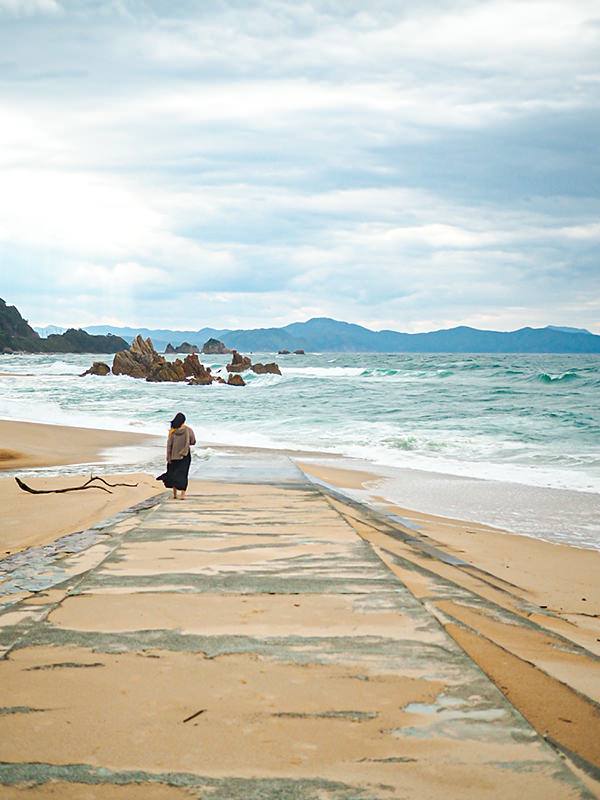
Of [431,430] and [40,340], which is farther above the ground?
[40,340]

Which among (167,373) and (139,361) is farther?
(139,361)

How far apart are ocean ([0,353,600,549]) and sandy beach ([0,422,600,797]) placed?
1518 mm

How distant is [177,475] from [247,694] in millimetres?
5052

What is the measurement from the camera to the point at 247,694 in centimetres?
203

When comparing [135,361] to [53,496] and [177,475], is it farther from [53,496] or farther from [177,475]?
[177,475]

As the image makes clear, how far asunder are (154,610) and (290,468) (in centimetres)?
699

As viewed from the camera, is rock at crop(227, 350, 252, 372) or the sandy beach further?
rock at crop(227, 350, 252, 372)

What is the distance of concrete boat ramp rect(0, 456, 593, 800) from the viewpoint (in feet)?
5.25

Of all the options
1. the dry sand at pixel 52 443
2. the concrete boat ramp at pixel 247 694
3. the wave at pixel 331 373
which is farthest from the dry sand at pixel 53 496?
the wave at pixel 331 373

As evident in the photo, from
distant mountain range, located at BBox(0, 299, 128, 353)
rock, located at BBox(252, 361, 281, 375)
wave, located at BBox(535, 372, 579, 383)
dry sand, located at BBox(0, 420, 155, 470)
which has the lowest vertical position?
dry sand, located at BBox(0, 420, 155, 470)

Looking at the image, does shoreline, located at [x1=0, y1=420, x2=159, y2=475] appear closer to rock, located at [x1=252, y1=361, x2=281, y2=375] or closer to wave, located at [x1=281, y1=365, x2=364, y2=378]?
wave, located at [x1=281, y1=365, x2=364, y2=378]

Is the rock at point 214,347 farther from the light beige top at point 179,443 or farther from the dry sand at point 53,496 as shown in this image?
the light beige top at point 179,443

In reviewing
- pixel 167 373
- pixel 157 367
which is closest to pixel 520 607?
pixel 167 373

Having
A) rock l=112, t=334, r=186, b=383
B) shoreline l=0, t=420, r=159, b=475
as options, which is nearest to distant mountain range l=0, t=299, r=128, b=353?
rock l=112, t=334, r=186, b=383
